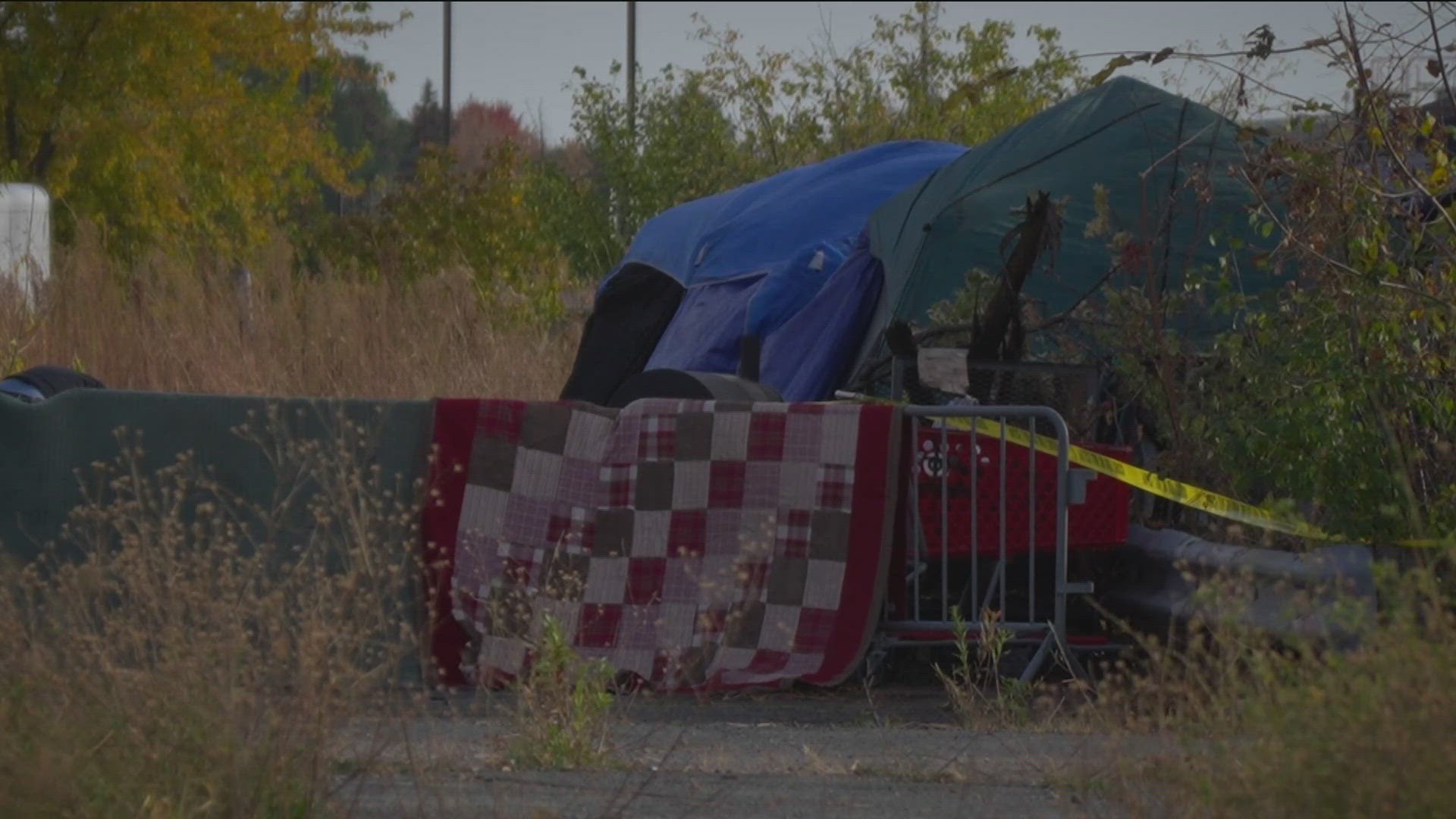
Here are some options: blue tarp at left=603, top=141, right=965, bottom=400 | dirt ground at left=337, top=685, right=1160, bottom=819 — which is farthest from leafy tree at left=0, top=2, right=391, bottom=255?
dirt ground at left=337, top=685, right=1160, bottom=819

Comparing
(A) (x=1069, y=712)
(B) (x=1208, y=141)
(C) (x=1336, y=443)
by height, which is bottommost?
(A) (x=1069, y=712)

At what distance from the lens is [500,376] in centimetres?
1265

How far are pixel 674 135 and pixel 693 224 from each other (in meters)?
8.13

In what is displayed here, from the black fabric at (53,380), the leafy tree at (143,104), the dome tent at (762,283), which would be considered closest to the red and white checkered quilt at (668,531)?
the black fabric at (53,380)

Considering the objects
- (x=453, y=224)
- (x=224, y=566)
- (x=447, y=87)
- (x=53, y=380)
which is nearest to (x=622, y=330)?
(x=53, y=380)

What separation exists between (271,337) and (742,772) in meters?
8.79

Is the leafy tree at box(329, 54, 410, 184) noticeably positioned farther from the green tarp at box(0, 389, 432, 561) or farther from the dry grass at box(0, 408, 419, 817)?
the dry grass at box(0, 408, 419, 817)

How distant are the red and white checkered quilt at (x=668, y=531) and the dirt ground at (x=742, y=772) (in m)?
0.75

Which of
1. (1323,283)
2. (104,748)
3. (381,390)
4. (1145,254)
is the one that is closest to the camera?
(104,748)

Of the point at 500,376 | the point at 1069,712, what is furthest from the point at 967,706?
the point at 500,376

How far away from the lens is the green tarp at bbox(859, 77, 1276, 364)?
9227 millimetres

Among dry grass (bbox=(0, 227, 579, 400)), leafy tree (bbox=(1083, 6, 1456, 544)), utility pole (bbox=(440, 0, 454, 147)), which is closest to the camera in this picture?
leafy tree (bbox=(1083, 6, 1456, 544))

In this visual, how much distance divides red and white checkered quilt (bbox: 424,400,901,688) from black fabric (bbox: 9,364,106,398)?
5.65 ft

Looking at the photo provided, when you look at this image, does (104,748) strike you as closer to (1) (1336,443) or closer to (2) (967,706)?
(2) (967,706)
